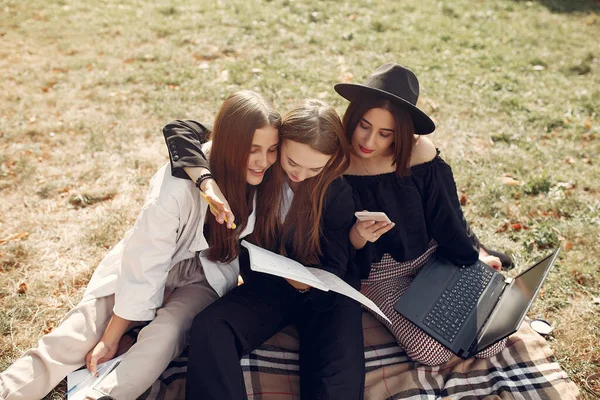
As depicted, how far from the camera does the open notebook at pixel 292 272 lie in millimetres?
2201

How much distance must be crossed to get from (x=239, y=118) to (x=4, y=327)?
205 cm

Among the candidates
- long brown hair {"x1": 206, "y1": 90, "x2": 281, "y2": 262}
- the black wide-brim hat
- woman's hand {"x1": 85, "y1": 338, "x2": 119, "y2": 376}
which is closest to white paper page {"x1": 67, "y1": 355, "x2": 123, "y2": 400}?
woman's hand {"x1": 85, "y1": 338, "x2": 119, "y2": 376}

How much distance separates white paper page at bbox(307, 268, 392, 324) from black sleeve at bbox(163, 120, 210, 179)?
2.88 feet

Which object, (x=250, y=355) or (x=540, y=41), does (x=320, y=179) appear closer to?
(x=250, y=355)

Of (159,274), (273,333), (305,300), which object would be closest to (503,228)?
(305,300)

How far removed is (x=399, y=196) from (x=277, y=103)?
258 cm

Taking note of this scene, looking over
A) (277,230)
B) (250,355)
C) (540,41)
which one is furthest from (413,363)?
(540,41)

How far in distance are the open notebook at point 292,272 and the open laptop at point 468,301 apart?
0.70 m

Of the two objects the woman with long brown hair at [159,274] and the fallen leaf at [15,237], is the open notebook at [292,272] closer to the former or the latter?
the woman with long brown hair at [159,274]

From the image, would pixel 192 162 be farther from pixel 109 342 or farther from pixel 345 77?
pixel 345 77

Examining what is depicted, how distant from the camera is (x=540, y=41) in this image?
714 cm

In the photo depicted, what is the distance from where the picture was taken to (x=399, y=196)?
3215 millimetres

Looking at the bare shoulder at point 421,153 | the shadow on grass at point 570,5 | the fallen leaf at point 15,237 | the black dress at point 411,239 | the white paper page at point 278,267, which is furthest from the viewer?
the shadow on grass at point 570,5

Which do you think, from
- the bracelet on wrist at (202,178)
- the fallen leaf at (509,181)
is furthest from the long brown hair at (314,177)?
the fallen leaf at (509,181)
